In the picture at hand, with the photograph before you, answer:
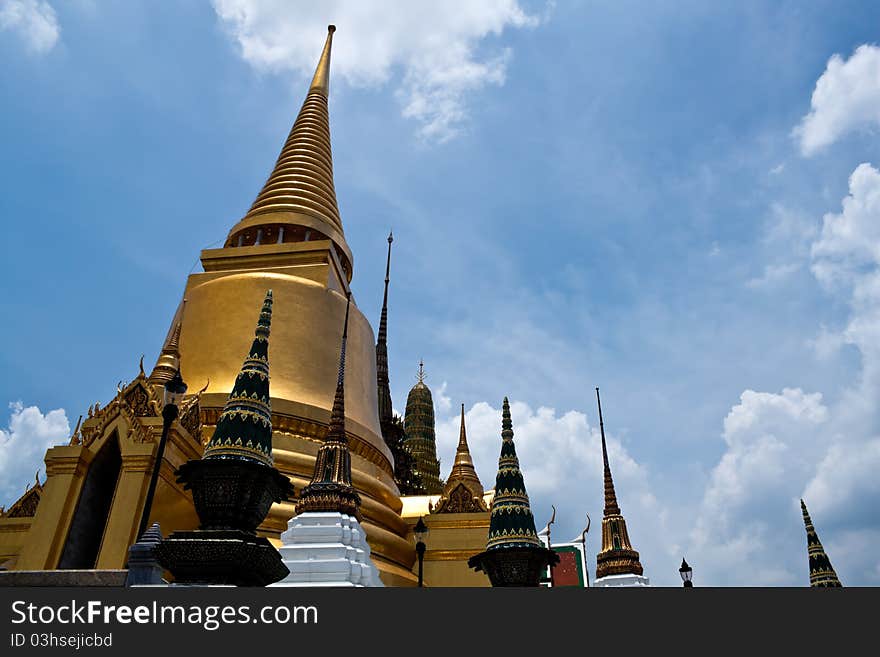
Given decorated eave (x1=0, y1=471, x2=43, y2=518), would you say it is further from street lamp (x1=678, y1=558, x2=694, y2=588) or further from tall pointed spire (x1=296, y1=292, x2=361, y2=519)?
street lamp (x1=678, y1=558, x2=694, y2=588)

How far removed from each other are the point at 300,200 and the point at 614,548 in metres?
16.6

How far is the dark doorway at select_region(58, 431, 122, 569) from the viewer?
10320 mm

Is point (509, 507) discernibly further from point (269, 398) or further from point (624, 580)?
point (624, 580)

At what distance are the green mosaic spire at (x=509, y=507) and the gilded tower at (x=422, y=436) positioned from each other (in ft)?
91.0

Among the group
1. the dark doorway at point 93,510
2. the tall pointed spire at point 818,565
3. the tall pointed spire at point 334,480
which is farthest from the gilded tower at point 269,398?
the tall pointed spire at point 818,565

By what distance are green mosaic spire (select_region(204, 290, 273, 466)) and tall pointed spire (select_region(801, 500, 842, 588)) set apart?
37.1ft

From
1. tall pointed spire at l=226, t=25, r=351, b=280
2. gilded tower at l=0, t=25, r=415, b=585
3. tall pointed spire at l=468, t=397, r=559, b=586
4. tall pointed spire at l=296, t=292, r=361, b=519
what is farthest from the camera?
tall pointed spire at l=226, t=25, r=351, b=280

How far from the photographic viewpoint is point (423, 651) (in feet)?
11.3

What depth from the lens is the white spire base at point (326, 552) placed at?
35.2ft

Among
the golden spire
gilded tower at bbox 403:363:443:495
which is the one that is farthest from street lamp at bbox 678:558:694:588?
gilded tower at bbox 403:363:443:495

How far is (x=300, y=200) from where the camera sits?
79.3 feet

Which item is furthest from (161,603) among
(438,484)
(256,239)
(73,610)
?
(438,484)

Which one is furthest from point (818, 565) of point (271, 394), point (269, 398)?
point (271, 394)

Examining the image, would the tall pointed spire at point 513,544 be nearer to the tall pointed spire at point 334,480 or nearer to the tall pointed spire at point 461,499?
the tall pointed spire at point 334,480
